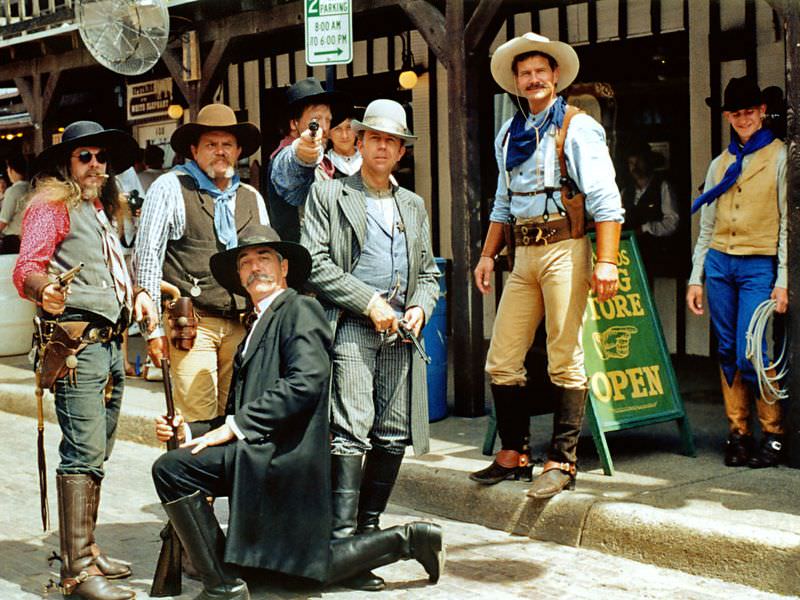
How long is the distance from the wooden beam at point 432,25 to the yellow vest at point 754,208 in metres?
2.31

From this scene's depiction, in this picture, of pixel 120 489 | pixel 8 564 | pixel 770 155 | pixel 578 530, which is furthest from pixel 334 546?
pixel 770 155

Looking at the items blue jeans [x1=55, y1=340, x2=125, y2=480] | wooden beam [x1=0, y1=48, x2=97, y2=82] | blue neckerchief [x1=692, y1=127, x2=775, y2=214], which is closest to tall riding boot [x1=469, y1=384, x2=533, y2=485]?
blue neckerchief [x1=692, y1=127, x2=775, y2=214]

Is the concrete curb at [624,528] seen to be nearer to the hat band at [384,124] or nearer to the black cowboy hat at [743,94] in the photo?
the hat band at [384,124]

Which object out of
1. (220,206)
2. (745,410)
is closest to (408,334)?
(220,206)

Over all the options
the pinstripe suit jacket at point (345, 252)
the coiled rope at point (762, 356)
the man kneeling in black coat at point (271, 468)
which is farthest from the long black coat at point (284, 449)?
the coiled rope at point (762, 356)

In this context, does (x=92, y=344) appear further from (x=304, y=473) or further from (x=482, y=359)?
(x=482, y=359)

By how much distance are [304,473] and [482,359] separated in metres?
3.45

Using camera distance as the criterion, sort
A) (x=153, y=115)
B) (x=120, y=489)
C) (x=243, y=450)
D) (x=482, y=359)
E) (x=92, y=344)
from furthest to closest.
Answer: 1. (x=153, y=115)
2. (x=482, y=359)
3. (x=120, y=489)
4. (x=92, y=344)
5. (x=243, y=450)

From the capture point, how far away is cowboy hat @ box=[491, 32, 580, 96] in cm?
580

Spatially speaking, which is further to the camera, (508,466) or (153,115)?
(153,115)

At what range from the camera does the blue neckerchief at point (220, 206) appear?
5.42 m

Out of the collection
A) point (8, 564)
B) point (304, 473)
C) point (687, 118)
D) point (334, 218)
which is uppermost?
point (687, 118)

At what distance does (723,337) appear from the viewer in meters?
6.52

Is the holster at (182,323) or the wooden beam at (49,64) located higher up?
the wooden beam at (49,64)
